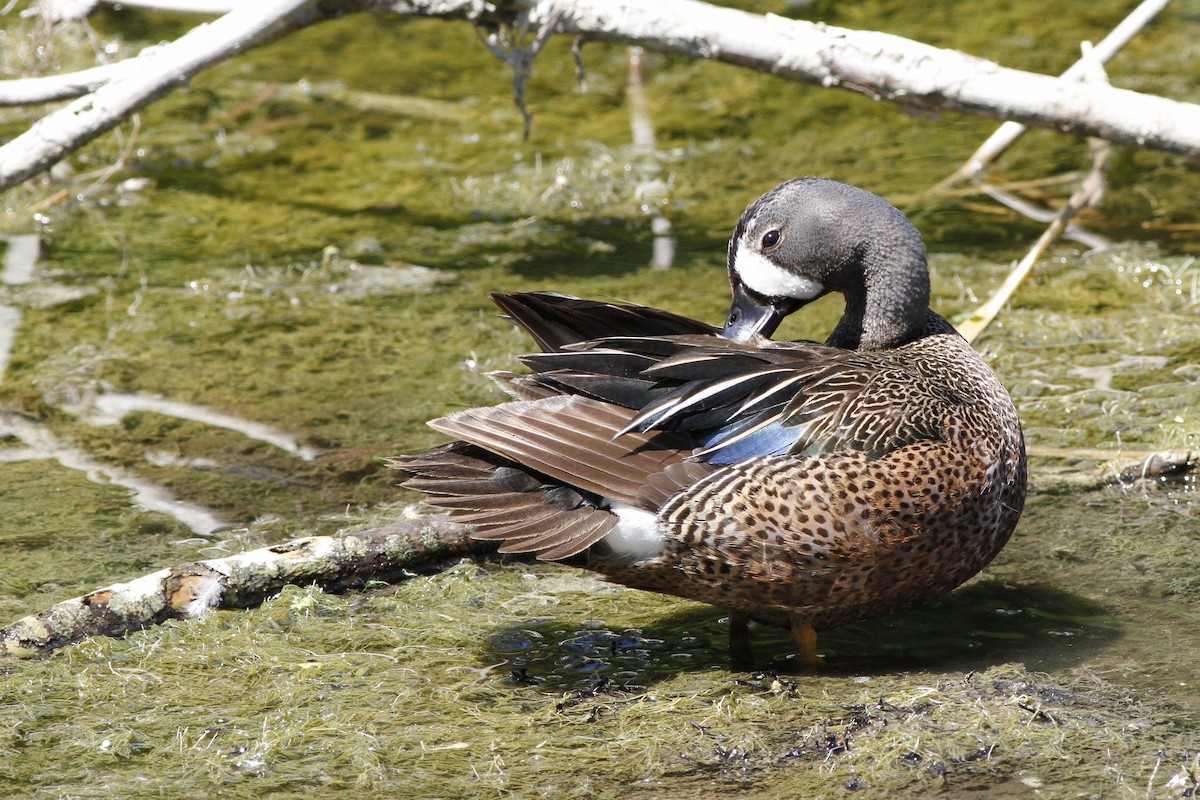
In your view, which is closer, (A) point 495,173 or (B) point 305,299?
(B) point 305,299

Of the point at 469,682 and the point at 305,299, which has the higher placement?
the point at 305,299

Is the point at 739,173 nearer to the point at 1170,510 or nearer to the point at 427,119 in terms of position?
the point at 427,119

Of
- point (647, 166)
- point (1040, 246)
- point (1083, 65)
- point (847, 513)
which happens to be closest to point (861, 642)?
point (847, 513)

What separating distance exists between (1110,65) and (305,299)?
5135mm

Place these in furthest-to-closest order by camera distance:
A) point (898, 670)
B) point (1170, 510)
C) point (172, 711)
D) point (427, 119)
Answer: point (427, 119)
point (1170, 510)
point (898, 670)
point (172, 711)

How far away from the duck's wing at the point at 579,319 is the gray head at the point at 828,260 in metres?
0.26

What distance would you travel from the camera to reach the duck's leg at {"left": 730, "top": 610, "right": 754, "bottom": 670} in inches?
149

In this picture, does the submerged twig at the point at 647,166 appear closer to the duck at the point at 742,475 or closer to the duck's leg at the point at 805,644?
the duck at the point at 742,475

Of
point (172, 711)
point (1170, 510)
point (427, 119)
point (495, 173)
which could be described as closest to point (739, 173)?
point (495, 173)

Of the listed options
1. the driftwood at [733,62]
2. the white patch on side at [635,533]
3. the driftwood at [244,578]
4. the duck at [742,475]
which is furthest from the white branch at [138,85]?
the white patch on side at [635,533]

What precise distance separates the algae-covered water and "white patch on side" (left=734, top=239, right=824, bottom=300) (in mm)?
969

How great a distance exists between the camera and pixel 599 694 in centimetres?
355

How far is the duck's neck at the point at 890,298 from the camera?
13.5 feet

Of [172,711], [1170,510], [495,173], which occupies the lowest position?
[172,711]
